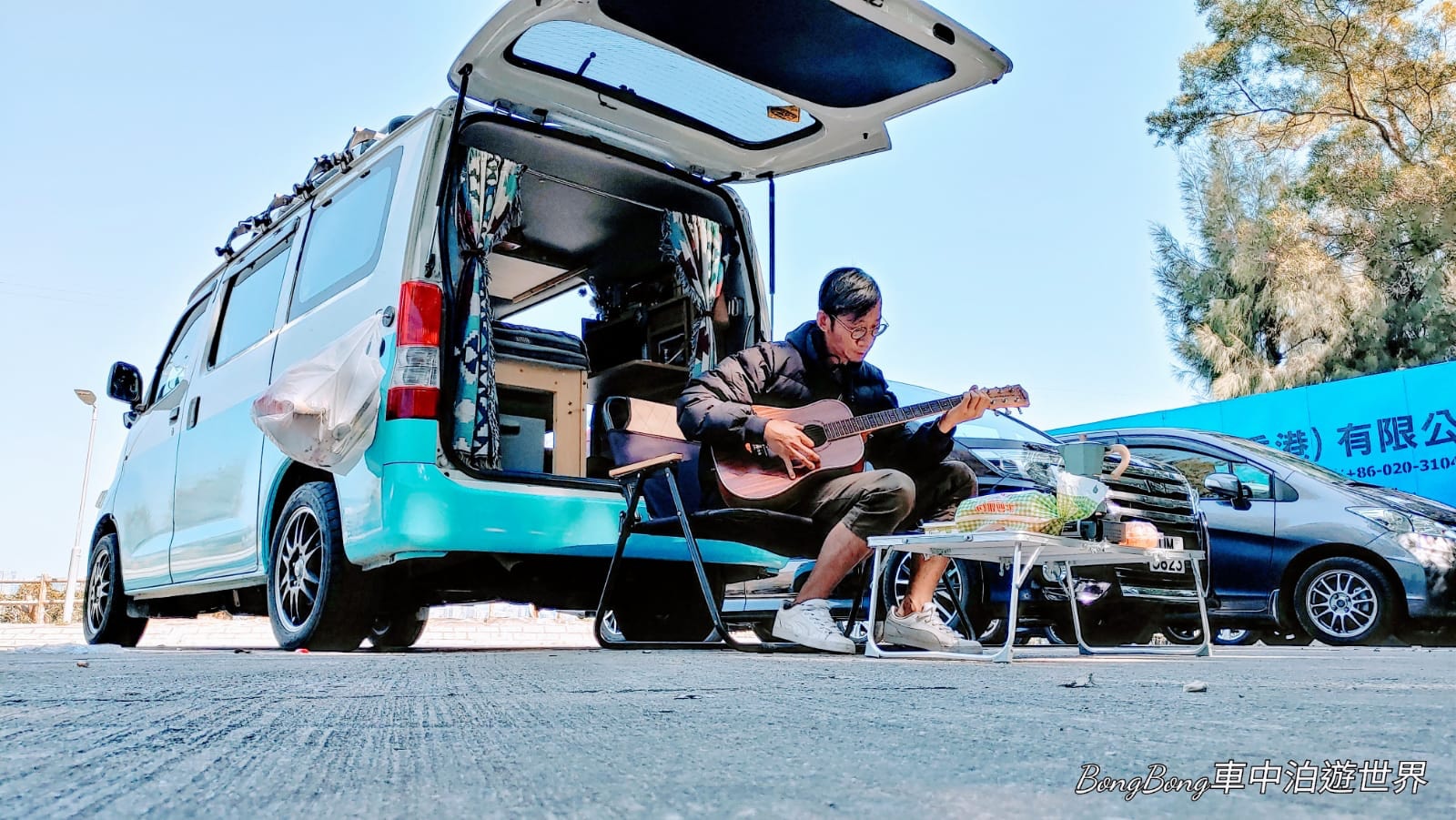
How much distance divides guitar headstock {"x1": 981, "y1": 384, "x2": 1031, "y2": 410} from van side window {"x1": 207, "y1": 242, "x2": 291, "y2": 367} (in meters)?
2.89

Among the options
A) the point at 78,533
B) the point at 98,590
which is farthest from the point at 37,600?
the point at 98,590

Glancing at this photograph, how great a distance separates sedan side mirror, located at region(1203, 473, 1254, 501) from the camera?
666cm

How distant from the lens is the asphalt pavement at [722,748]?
31.6 inches

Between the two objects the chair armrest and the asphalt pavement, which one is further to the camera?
the chair armrest

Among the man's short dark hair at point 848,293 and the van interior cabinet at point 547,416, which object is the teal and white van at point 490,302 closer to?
the van interior cabinet at point 547,416

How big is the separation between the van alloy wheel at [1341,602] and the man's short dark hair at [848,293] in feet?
13.3

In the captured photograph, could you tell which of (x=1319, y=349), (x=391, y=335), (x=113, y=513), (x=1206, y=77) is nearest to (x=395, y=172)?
(x=391, y=335)

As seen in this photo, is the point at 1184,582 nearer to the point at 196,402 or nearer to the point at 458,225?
the point at 458,225

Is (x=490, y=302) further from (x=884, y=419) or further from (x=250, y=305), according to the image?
(x=884, y=419)

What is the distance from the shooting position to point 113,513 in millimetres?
5758

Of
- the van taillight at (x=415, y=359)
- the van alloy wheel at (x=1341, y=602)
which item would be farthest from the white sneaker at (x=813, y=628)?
the van alloy wheel at (x=1341, y=602)

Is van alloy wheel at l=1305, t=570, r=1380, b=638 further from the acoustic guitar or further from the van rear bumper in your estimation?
the van rear bumper

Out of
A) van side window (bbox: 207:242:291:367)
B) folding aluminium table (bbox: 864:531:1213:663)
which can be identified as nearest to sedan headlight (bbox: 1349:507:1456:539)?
folding aluminium table (bbox: 864:531:1213:663)

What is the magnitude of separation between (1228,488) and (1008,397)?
12.2 ft
